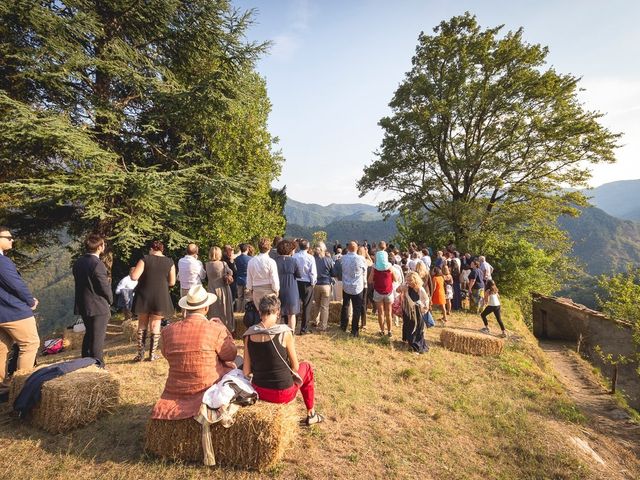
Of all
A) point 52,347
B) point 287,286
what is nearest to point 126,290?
point 52,347

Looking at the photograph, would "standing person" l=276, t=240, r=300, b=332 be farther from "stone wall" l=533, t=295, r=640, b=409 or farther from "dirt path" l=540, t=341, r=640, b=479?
"stone wall" l=533, t=295, r=640, b=409

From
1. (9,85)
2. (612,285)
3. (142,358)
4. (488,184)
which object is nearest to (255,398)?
(142,358)

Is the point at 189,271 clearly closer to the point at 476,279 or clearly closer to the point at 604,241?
the point at 476,279

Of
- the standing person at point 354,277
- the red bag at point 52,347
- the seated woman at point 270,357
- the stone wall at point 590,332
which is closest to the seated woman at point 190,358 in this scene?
the seated woman at point 270,357

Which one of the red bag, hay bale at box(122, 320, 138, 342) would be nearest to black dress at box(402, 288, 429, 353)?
hay bale at box(122, 320, 138, 342)

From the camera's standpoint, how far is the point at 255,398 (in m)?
3.52

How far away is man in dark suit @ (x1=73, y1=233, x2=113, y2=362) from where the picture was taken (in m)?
4.99

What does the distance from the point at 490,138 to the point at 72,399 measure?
889 inches

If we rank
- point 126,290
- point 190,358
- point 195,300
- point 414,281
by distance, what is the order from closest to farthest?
point 190,358 < point 195,300 < point 414,281 < point 126,290

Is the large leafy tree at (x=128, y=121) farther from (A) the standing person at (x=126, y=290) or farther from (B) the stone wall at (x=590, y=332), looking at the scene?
(B) the stone wall at (x=590, y=332)

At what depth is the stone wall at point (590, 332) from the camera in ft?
39.7

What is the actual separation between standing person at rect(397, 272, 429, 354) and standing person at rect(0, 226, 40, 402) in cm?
717

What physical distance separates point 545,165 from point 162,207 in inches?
832

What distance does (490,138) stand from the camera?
19875 mm
